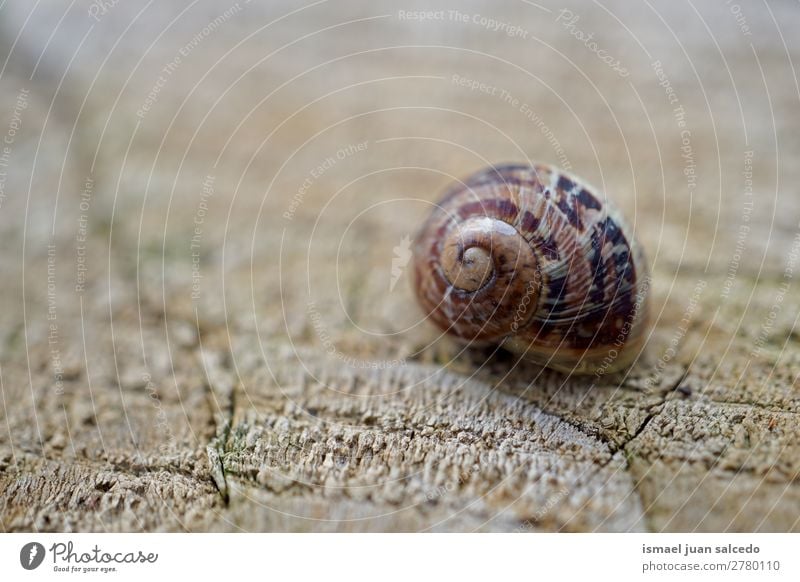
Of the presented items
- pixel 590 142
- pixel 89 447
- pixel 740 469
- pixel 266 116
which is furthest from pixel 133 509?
pixel 590 142
